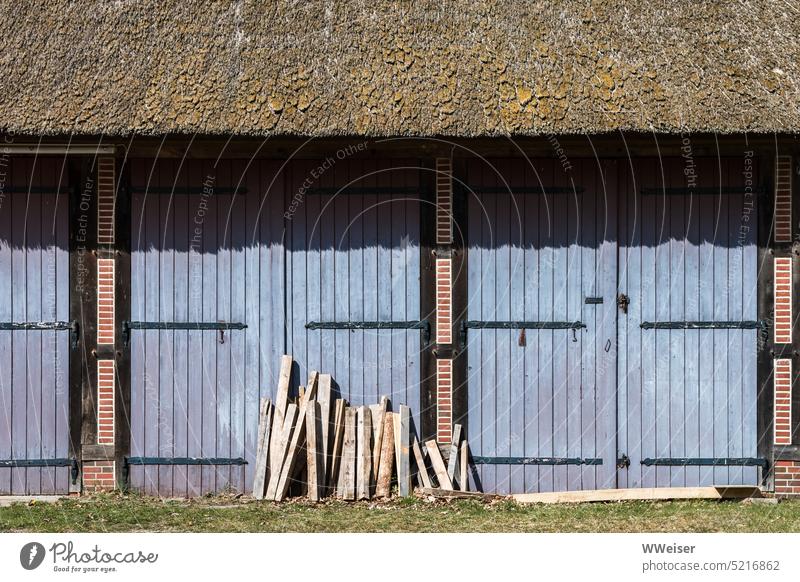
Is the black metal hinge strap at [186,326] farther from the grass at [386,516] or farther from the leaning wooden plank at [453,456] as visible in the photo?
the leaning wooden plank at [453,456]

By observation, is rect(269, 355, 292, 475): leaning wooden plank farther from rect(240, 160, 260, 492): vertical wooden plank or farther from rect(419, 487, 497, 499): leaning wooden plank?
rect(419, 487, 497, 499): leaning wooden plank

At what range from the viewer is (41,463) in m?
8.73

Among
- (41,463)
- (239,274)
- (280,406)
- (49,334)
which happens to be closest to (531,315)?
(280,406)

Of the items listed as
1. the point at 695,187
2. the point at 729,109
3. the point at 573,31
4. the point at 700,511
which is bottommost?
the point at 700,511

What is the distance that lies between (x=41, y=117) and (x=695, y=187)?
5425 mm

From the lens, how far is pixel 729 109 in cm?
811

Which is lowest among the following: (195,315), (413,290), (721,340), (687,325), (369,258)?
(721,340)

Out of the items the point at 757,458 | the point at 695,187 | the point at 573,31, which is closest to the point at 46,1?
the point at 573,31

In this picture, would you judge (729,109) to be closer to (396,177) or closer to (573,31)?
(573,31)

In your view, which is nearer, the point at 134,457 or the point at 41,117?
the point at 41,117

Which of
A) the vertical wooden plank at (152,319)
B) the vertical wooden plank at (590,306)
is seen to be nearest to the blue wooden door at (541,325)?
the vertical wooden plank at (590,306)

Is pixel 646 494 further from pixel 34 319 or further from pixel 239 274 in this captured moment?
pixel 34 319

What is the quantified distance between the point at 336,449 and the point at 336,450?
0.01 m

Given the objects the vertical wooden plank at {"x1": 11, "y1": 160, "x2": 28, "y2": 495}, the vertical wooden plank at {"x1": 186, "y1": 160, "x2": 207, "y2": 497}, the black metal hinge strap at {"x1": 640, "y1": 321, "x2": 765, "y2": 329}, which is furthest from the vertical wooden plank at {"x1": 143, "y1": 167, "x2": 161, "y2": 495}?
the black metal hinge strap at {"x1": 640, "y1": 321, "x2": 765, "y2": 329}
